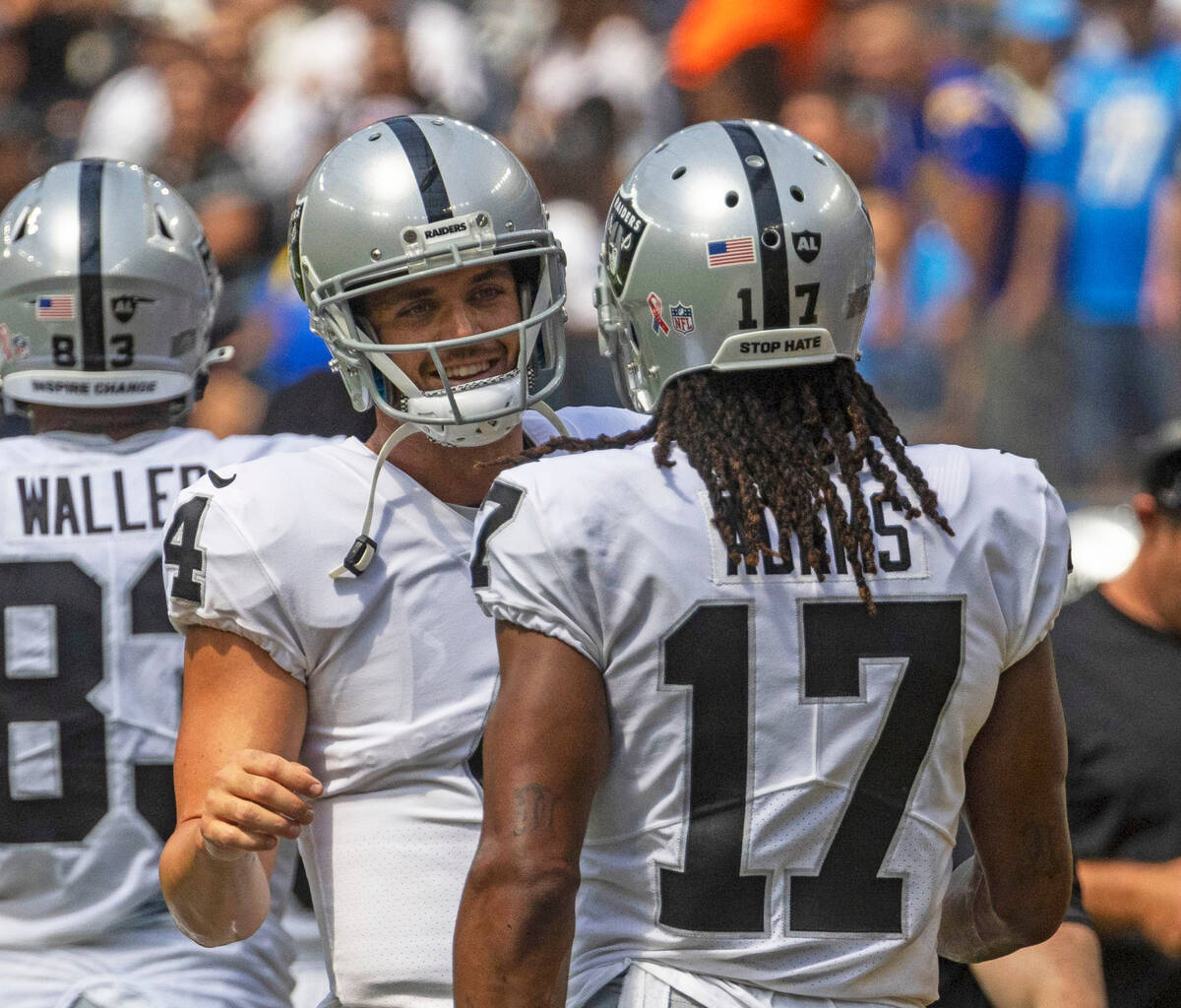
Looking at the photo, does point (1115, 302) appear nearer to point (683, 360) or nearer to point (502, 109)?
point (502, 109)

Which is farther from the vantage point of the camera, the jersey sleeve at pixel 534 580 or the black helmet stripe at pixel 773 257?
the black helmet stripe at pixel 773 257

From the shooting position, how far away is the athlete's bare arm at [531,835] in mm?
1838

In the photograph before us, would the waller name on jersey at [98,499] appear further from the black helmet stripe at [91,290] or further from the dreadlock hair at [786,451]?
the dreadlock hair at [786,451]

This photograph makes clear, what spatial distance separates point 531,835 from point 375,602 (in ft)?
1.83

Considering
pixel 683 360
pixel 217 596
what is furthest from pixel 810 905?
pixel 217 596

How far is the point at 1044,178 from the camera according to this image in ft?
22.1

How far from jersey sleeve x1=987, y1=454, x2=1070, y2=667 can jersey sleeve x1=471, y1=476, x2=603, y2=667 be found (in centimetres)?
49

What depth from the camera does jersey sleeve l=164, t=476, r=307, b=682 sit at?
7.31 ft

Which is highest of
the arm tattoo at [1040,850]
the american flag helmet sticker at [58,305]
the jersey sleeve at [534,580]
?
the jersey sleeve at [534,580]

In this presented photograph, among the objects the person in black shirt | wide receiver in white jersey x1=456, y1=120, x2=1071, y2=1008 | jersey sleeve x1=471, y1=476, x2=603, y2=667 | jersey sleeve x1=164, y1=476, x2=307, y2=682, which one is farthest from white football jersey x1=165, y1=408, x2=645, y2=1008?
the person in black shirt

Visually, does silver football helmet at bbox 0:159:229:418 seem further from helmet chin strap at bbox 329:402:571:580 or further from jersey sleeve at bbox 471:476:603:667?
jersey sleeve at bbox 471:476:603:667

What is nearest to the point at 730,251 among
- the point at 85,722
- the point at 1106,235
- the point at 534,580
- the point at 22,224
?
the point at 534,580

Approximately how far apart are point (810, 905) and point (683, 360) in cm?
67

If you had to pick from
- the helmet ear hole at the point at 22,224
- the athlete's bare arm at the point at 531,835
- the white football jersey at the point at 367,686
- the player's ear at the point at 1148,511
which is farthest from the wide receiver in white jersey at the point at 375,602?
the player's ear at the point at 1148,511
